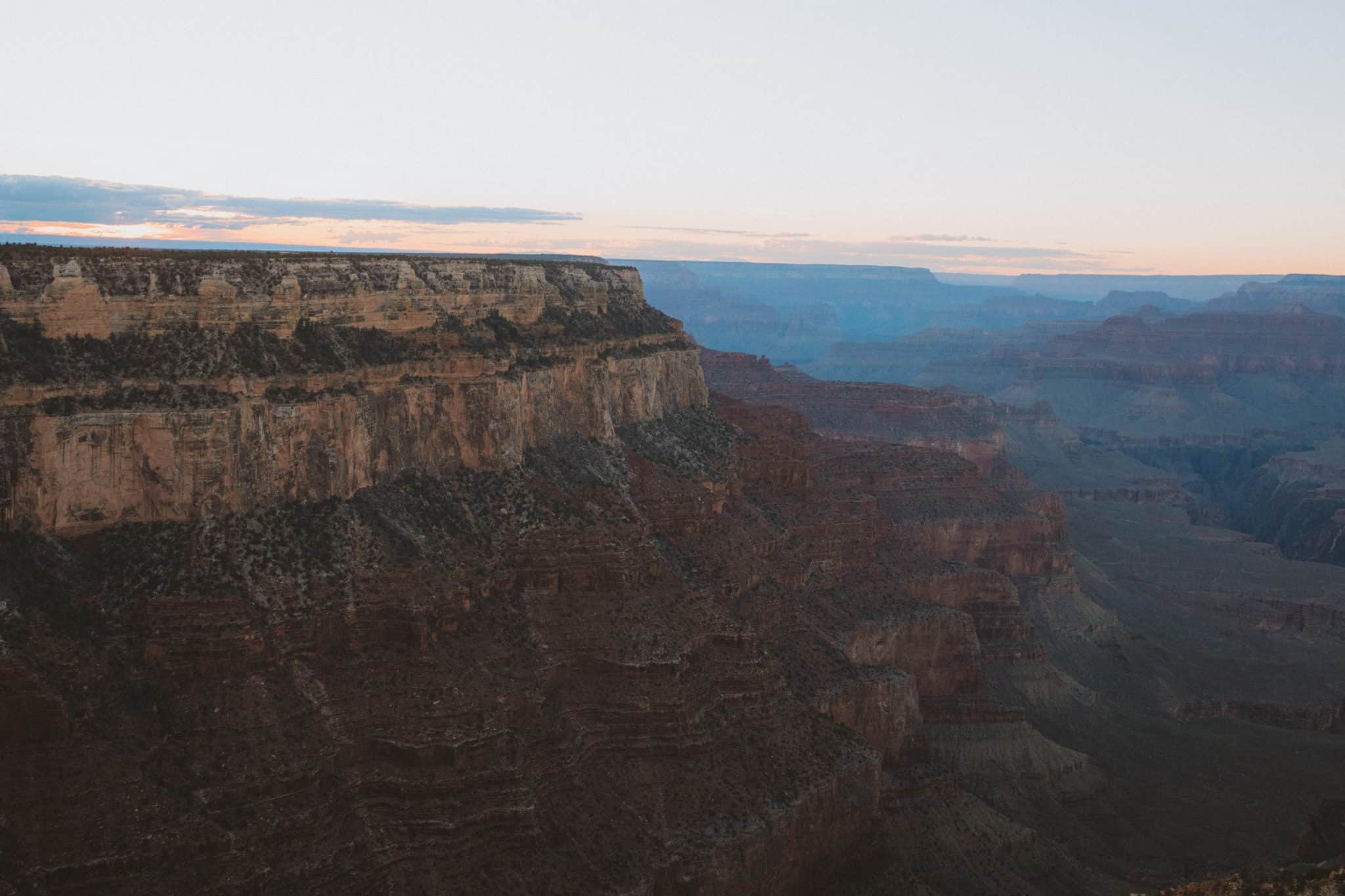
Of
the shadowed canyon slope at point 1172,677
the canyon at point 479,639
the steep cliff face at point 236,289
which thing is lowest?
the shadowed canyon slope at point 1172,677

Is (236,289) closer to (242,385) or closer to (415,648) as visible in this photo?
(242,385)

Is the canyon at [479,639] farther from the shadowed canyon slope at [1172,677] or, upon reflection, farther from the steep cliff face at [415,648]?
the shadowed canyon slope at [1172,677]

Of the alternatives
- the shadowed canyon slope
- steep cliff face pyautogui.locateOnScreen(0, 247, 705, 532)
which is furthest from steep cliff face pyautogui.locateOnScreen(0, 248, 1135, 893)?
the shadowed canyon slope

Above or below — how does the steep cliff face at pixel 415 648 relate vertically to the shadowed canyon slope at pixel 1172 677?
above

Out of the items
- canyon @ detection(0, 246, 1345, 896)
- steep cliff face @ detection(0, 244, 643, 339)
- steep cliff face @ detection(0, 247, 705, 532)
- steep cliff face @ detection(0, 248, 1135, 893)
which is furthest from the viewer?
steep cliff face @ detection(0, 244, 643, 339)

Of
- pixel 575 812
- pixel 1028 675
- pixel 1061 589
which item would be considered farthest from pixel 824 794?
pixel 1061 589

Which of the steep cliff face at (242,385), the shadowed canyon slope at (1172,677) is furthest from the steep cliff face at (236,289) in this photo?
the shadowed canyon slope at (1172,677)

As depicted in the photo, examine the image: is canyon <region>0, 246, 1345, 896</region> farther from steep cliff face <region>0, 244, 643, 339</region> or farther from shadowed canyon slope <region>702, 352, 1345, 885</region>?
shadowed canyon slope <region>702, 352, 1345, 885</region>

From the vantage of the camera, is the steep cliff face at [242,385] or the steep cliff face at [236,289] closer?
the steep cliff face at [242,385]
